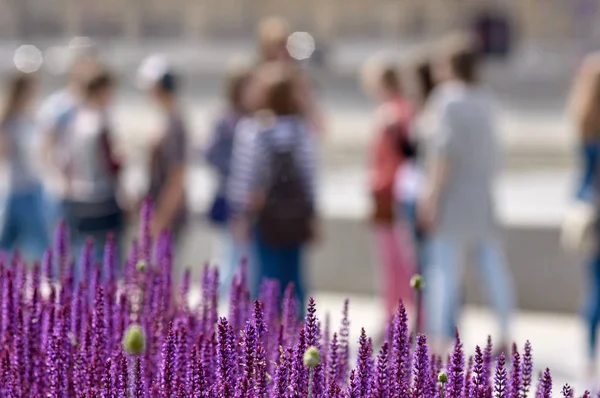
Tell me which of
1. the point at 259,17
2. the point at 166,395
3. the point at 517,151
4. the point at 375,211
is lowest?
the point at 166,395

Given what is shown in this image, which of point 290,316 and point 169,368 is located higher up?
point 290,316

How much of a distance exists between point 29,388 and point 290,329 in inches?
23.3

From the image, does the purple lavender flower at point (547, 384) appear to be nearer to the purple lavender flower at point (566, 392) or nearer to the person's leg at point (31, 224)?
the purple lavender flower at point (566, 392)

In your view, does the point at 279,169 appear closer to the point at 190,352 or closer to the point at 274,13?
the point at 190,352

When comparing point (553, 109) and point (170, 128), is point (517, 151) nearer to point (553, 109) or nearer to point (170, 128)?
point (553, 109)

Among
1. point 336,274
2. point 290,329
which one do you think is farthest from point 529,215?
point 290,329

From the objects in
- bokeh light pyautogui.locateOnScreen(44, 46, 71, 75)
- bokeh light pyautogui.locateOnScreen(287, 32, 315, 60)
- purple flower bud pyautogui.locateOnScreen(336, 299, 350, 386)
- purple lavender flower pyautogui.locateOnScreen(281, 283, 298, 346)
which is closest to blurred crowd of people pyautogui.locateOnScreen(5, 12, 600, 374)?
purple lavender flower pyautogui.locateOnScreen(281, 283, 298, 346)

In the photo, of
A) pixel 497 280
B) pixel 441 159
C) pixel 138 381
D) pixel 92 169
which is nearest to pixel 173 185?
pixel 92 169

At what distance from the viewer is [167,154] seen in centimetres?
693

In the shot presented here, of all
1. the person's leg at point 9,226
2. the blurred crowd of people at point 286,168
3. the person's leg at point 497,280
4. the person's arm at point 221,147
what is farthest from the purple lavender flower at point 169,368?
the person's leg at point 9,226

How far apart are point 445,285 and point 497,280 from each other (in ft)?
1.04

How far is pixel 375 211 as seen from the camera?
7129mm

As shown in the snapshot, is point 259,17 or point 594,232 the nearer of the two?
point 594,232

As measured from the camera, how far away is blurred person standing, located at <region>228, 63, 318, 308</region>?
5.93 metres
